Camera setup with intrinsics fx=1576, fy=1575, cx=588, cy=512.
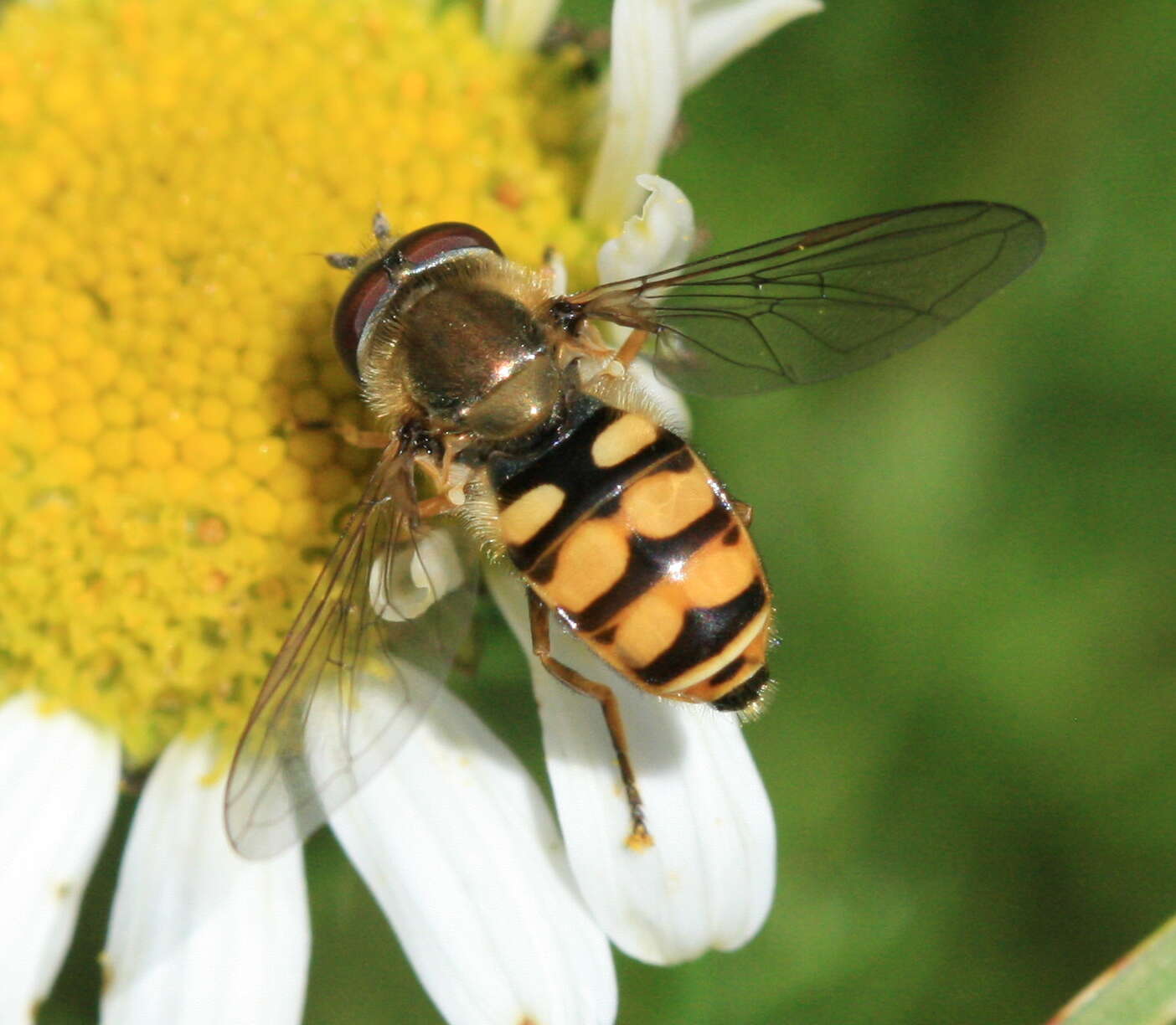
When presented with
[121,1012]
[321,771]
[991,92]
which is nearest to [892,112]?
[991,92]

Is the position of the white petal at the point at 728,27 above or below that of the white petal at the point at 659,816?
above

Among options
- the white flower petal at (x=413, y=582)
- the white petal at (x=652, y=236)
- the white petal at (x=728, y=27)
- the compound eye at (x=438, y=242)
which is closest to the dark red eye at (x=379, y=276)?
the compound eye at (x=438, y=242)

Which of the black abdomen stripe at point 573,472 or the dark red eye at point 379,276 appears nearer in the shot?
the black abdomen stripe at point 573,472

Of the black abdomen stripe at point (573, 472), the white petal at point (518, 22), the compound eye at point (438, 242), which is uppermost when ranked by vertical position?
the white petal at point (518, 22)

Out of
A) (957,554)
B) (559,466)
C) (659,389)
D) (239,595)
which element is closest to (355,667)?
Result: (559,466)

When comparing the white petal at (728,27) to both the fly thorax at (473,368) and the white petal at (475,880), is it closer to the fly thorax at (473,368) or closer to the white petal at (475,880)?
the fly thorax at (473,368)

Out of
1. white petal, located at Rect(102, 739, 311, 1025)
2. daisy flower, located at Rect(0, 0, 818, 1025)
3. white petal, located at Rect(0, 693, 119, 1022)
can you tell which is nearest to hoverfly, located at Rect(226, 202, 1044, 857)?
daisy flower, located at Rect(0, 0, 818, 1025)

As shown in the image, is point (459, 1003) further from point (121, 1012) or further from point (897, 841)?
point (897, 841)
